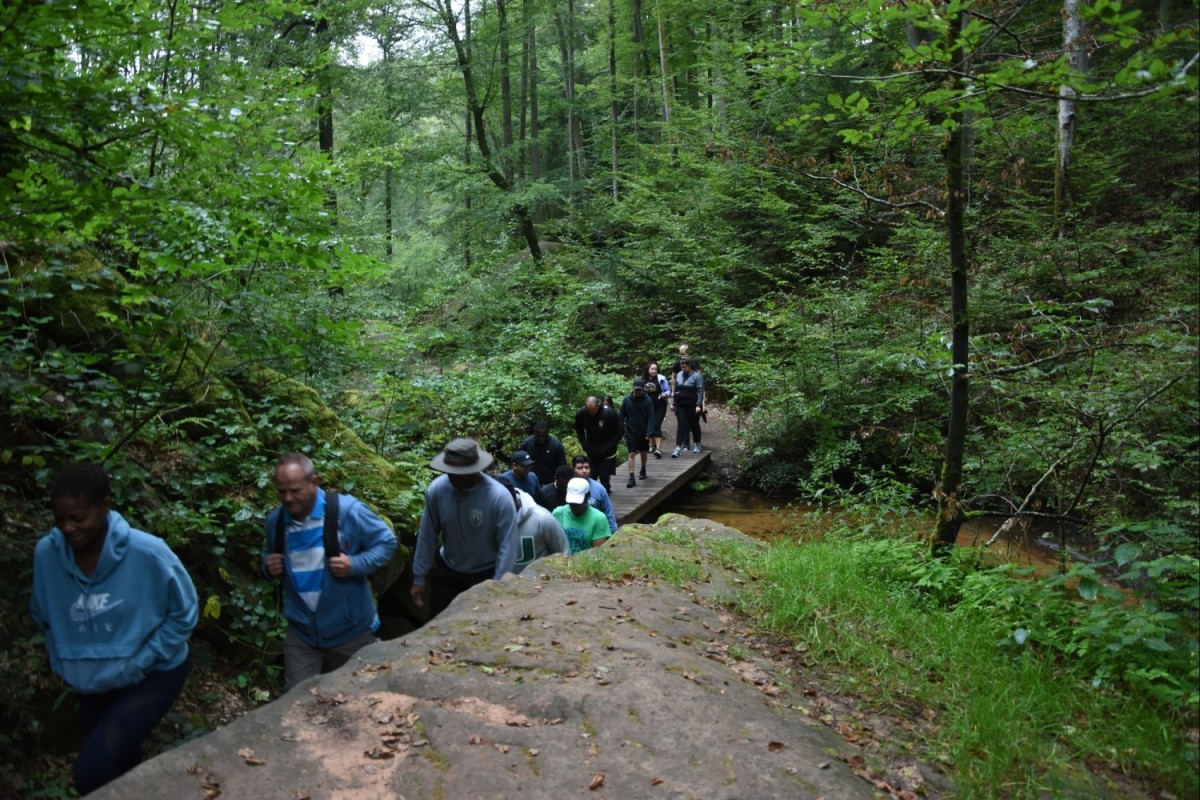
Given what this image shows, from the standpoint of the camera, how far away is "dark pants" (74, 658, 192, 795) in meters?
3.29

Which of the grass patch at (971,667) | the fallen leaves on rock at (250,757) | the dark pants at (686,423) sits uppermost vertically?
the fallen leaves on rock at (250,757)

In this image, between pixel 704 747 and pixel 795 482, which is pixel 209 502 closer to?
pixel 704 747

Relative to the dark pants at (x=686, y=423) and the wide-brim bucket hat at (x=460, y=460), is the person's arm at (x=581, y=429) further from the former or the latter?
the wide-brim bucket hat at (x=460, y=460)

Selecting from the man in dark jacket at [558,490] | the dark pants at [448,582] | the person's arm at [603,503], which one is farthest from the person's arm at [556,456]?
the dark pants at [448,582]

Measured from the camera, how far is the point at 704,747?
368 centimetres

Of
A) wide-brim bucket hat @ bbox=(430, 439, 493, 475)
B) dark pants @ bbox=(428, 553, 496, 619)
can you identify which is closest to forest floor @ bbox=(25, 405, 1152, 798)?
dark pants @ bbox=(428, 553, 496, 619)

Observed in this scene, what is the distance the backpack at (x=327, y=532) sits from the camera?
171 inches

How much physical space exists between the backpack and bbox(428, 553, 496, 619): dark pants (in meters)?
1.67

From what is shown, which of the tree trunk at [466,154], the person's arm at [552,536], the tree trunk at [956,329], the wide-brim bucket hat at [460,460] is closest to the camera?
the wide-brim bucket hat at [460,460]

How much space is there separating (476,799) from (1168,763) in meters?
3.17

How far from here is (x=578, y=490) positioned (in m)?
7.71

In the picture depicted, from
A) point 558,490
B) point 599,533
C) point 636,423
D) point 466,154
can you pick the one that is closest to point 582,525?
point 599,533

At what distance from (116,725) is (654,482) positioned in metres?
11.7

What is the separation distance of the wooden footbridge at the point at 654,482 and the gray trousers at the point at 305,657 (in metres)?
8.21
